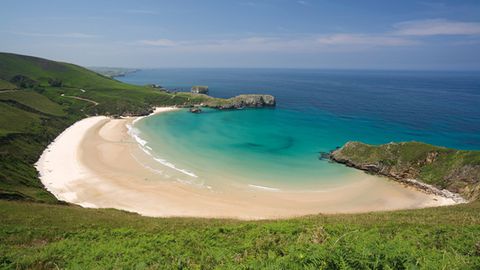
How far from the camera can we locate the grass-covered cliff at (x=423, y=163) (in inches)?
2149

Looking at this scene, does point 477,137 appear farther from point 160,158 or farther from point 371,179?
point 160,158

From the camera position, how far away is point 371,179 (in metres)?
63.7

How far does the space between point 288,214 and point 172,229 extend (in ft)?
85.5

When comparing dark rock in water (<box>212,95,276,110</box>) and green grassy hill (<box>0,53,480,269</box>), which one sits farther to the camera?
dark rock in water (<box>212,95,276,110</box>)

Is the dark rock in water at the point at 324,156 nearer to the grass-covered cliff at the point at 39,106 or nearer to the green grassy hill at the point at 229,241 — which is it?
the green grassy hill at the point at 229,241

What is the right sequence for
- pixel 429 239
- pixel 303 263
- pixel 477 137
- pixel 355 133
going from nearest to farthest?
pixel 303 263 → pixel 429 239 → pixel 477 137 → pixel 355 133

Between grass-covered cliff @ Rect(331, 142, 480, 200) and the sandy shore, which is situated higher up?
grass-covered cliff @ Rect(331, 142, 480, 200)

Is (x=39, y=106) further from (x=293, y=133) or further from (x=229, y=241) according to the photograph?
(x=229, y=241)

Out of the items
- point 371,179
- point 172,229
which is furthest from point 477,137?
point 172,229

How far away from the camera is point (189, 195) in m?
52.9

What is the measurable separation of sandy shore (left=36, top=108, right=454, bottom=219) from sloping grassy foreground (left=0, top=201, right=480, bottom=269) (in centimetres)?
2035

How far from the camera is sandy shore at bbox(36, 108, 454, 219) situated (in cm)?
4791

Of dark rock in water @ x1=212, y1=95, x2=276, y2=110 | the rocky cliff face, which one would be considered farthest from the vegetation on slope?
dark rock in water @ x1=212, y1=95, x2=276, y2=110

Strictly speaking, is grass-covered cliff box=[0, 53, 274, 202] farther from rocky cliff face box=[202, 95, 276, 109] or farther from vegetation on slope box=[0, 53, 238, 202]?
rocky cliff face box=[202, 95, 276, 109]
